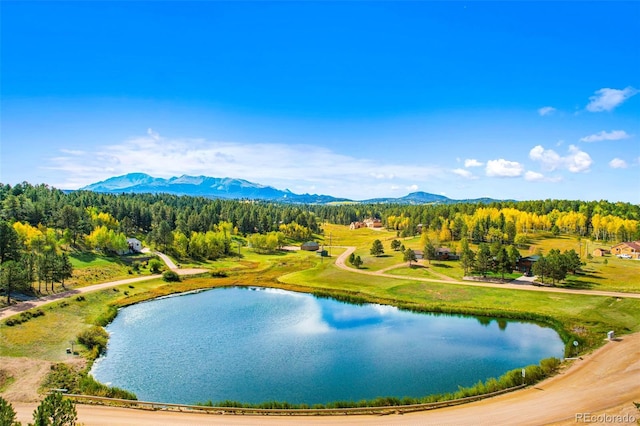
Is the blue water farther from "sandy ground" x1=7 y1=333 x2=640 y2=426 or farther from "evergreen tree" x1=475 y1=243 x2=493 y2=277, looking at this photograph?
"evergreen tree" x1=475 y1=243 x2=493 y2=277

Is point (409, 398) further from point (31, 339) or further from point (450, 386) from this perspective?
point (31, 339)

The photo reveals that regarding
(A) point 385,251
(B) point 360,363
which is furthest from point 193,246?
(B) point 360,363

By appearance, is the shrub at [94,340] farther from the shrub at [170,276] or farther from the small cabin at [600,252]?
the small cabin at [600,252]

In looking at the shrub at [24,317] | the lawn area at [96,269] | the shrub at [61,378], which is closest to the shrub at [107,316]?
the shrub at [24,317]

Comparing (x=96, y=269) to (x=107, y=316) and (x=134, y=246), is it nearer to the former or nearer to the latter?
(x=134, y=246)

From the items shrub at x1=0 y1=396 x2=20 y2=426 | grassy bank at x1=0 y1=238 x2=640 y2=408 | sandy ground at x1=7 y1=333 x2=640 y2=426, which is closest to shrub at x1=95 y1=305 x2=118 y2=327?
grassy bank at x1=0 y1=238 x2=640 y2=408

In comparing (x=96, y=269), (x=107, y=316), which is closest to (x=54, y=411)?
(x=107, y=316)
